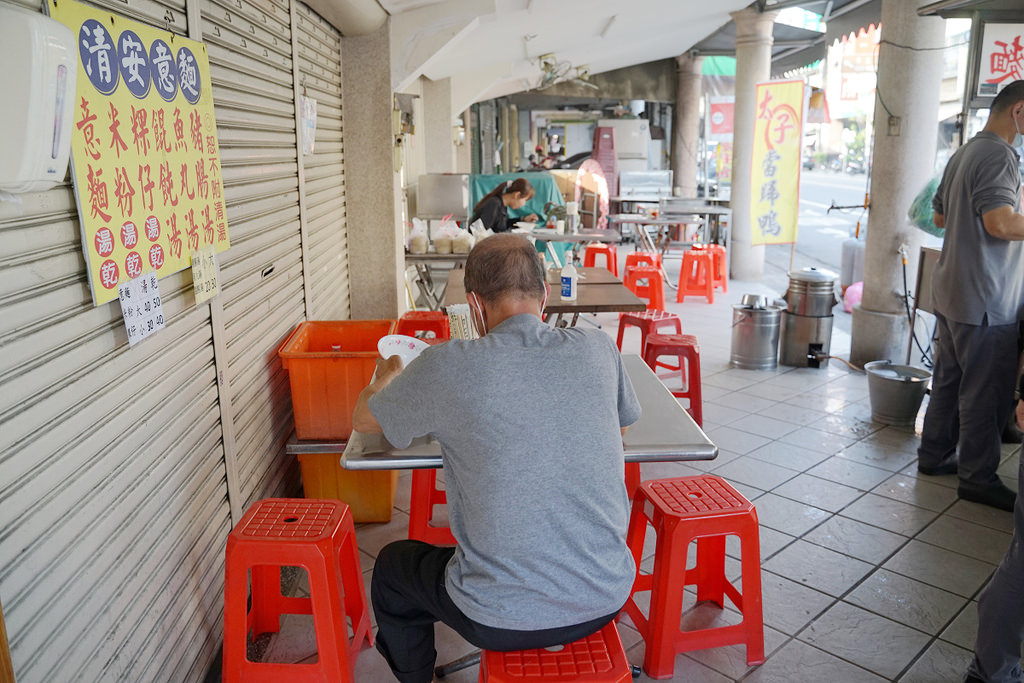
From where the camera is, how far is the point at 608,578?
2033 millimetres

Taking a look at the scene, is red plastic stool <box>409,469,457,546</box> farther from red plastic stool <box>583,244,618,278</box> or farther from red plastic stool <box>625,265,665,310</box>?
red plastic stool <box>583,244,618,278</box>

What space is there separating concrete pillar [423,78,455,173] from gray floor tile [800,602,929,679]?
862 cm

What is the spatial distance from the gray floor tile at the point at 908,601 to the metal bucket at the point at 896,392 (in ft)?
6.74

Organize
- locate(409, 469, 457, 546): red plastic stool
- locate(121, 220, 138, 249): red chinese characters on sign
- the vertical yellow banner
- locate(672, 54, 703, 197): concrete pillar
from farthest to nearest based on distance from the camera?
locate(672, 54, 703, 197): concrete pillar, the vertical yellow banner, locate(409, 469, 457, 546): red plastic stool, locate(121, 220, 138, 249): red chinese characters on sign

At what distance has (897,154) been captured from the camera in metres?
6.06

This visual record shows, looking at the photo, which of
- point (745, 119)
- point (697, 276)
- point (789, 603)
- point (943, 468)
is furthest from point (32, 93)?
point (745, 119)

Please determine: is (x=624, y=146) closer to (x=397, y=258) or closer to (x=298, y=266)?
(x=397, y=258)

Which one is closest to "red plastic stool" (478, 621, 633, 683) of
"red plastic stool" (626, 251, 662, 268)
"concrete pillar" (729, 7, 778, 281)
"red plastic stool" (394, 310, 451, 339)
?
"red plastic stool" (394, 310, 451, 339)

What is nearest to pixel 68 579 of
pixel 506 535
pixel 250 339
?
pixel 506 535

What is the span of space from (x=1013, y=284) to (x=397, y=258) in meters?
3.86

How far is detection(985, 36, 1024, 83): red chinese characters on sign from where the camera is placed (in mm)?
4848

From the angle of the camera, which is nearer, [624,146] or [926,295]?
[926,295]

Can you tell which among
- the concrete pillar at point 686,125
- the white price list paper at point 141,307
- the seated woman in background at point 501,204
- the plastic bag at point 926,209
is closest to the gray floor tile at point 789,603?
the white price list paper at point 141,307

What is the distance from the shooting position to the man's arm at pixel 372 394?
227cm
